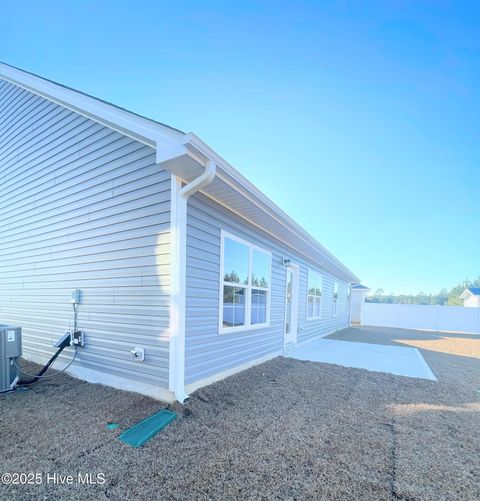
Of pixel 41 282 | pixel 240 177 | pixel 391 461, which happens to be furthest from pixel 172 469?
pixel 41 282

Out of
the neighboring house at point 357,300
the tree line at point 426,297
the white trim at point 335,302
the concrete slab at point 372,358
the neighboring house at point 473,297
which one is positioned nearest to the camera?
the concrete slab at point 372,358

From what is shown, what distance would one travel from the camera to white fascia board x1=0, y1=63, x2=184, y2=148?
131 inches

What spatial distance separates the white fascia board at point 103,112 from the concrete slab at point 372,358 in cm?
600

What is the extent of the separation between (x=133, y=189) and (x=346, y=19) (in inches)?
282

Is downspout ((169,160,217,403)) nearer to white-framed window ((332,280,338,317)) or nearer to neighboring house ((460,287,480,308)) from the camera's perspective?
white-framed window ((332,280,338,317))

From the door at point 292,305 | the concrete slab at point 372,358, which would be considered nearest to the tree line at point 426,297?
the concrete slab at point 372,358

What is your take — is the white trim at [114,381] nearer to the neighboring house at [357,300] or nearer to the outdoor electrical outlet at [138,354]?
the outdoor electrical outlet at [138,354]

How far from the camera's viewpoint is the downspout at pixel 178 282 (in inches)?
139

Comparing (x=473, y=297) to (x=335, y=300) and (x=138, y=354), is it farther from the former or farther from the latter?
(x=138, y=354)

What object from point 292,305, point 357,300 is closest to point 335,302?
point 292,305

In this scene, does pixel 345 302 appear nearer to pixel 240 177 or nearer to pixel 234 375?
pixel 234 375

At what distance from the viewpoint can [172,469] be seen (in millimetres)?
2342

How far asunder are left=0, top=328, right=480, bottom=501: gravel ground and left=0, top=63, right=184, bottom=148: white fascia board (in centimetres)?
319

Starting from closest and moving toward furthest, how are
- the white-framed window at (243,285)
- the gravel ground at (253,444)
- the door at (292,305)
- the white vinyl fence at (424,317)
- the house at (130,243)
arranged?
the gravel ground at (253,444), the house at (130,243), the white-framed window at (243,285), the door at (292,305), the white vinyl fence at (424,317)
